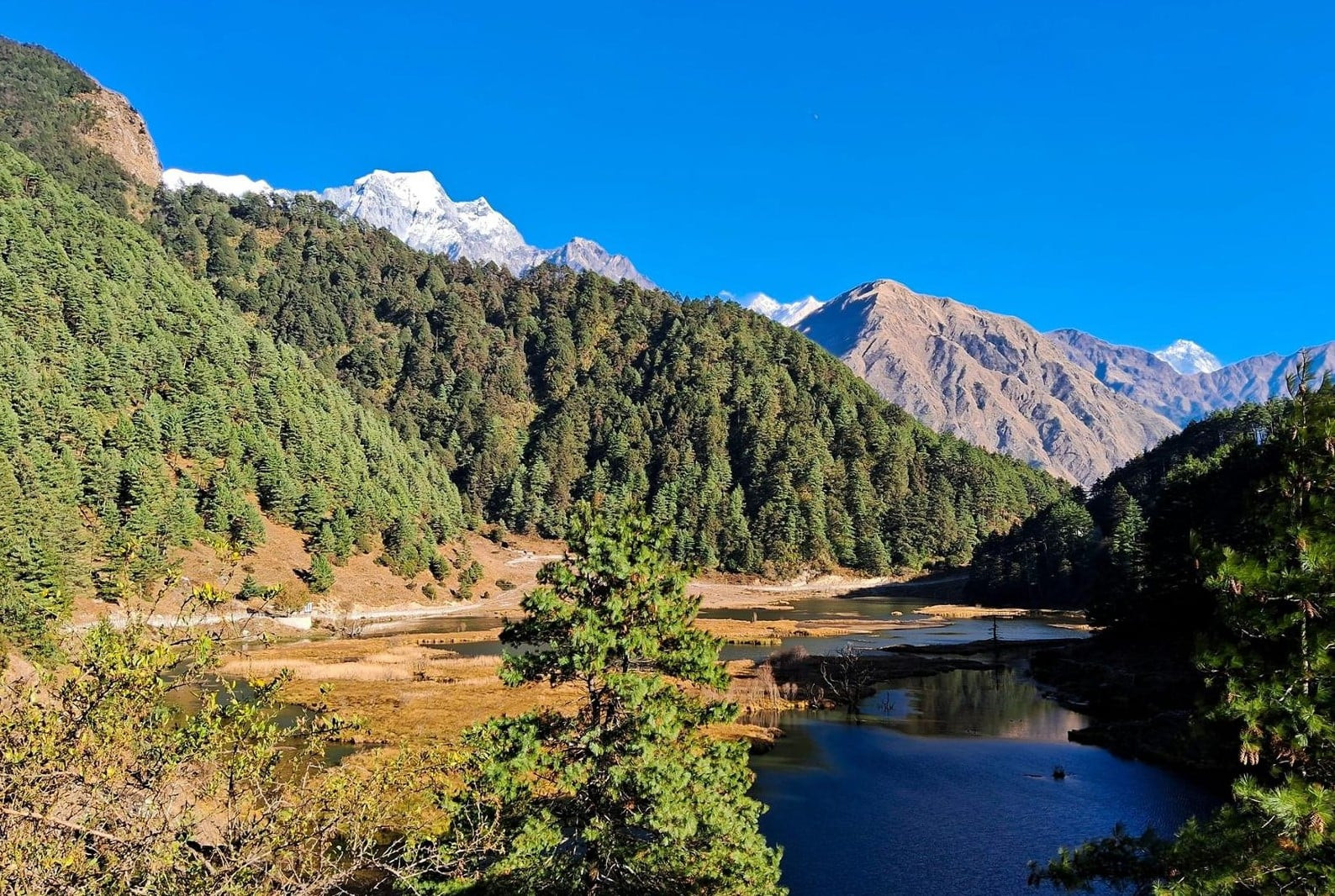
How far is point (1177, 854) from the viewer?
44.5ft

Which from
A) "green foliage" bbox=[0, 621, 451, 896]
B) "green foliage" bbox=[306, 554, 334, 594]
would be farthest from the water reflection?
"green foliage" bbox=[306, 554, 334, 594]

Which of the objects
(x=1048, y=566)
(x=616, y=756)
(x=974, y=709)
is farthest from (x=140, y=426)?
(x=1048, y=566)

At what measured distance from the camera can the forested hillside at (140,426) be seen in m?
97.7

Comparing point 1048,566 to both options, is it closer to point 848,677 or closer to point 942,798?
point 848,677

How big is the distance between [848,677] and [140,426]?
120 meters

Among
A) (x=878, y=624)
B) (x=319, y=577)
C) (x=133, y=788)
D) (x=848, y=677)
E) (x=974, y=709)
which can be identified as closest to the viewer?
(x=133, y=788)

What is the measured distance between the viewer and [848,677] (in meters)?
75.8

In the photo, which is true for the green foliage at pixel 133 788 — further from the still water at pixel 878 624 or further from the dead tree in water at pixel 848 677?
the still water at pixel 878 624

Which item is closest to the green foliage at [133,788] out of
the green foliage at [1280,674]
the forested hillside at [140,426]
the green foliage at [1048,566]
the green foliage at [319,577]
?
the green foliage at [1280,674]

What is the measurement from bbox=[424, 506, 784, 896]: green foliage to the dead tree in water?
47247 millimetres

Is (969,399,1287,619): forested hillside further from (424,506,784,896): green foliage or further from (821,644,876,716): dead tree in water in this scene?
(821,644,876,716): dead tree in water

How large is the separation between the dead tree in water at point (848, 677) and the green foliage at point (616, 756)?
4725 centimetres

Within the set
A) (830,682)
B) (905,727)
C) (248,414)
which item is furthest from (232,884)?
(248,414)

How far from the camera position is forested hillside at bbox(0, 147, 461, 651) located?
97688 mm
